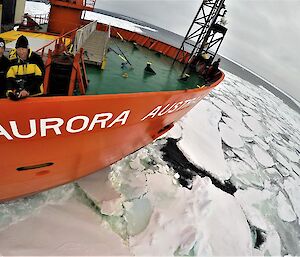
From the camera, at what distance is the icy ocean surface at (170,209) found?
11.7 ft

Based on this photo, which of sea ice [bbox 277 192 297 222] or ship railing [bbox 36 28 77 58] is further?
sea ice [bbox 277 192 297 222]

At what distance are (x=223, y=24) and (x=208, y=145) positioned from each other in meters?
3.58

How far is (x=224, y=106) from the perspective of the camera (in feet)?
46.3

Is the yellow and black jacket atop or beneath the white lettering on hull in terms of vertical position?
atop

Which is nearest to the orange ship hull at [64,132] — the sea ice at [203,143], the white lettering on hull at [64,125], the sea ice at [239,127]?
the white lettering on hull at [64,125]

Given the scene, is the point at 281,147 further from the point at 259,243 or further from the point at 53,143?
the point at 53,143

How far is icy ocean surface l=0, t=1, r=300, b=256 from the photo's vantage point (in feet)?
11.7

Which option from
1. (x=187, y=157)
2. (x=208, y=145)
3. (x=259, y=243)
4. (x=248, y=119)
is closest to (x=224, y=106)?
(x=248, y=119)

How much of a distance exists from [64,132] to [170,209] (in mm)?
2775

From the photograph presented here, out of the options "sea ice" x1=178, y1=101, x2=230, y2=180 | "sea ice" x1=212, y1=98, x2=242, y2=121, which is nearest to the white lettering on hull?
"sea ice" x1=178, y1=101, x2=230, y2=180

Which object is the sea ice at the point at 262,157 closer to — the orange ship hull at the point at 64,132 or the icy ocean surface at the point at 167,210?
the icy ocean surface at the point at 167,210

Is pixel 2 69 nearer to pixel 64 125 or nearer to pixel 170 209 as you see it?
pixel 64 125

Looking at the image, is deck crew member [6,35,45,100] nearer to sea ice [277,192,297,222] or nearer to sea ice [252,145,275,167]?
sea ice [277,192,297,222]

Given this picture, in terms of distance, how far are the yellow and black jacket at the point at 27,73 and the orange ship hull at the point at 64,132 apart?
1.38ft
